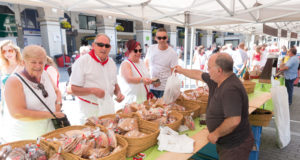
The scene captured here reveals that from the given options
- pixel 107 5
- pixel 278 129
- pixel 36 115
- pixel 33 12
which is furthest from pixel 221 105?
pixel 33 12

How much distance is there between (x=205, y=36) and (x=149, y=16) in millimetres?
24806

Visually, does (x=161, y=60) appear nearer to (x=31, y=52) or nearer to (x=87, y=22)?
(x=31, y=52)

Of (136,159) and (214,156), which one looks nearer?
(136,159)

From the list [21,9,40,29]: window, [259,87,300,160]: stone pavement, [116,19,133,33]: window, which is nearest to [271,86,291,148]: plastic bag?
[259,87,300,160]: stone pavement

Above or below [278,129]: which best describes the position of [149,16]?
above

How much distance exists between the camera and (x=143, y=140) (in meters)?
1.44

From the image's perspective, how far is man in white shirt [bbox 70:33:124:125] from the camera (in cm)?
205

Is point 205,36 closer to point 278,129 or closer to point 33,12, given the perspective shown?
point 33,12

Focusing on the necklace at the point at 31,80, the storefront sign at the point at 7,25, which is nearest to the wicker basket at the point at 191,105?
the necklace at the point at 31,80

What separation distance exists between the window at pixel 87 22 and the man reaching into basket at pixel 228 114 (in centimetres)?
1993

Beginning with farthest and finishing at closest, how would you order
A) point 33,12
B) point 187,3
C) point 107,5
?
point 33,12
point 187,3
point 107,5

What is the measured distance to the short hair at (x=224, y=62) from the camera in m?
1.56

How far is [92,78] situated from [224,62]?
1384 millimetres

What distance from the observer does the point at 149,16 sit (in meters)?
4.94
